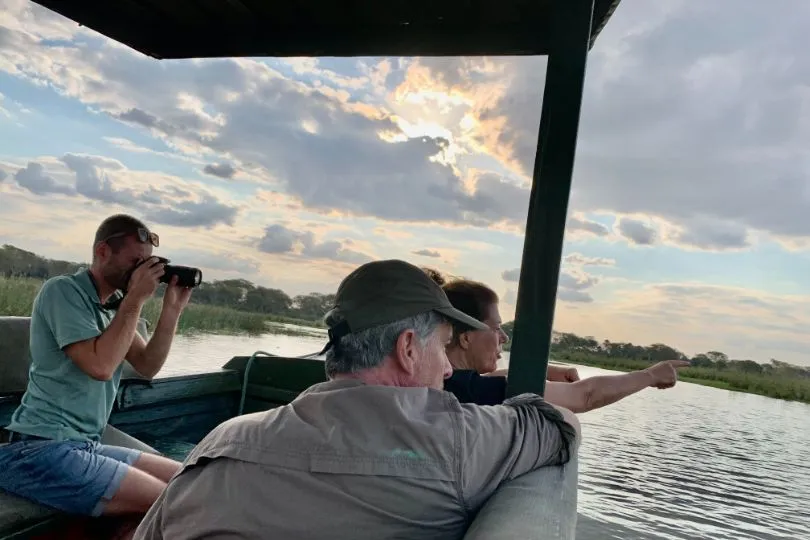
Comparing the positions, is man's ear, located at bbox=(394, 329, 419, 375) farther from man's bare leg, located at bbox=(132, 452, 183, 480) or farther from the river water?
the river water

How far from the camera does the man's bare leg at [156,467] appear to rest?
204cm

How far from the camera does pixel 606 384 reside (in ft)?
6.41

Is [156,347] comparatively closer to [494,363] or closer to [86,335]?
[86,335]

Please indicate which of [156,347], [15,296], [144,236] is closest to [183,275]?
[144,236]

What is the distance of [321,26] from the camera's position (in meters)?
2.47

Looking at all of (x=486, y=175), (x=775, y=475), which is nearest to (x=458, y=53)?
(x=486, y=175)

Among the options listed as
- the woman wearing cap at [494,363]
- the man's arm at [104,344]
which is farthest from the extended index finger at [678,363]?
the man's arm at [104,344]

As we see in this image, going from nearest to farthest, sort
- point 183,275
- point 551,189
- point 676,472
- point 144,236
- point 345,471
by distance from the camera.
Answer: point 345,471
point 551,189
point 144,236
point 183,275
point 676,472

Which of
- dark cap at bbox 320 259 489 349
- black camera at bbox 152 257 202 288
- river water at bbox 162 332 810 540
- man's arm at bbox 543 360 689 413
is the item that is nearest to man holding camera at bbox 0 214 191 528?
black camera at bbox 152 257 202 288

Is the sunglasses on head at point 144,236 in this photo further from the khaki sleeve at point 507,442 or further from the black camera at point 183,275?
the khaki sleeve at point 507,442

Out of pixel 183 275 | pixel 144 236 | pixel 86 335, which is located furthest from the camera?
pixel 183 275

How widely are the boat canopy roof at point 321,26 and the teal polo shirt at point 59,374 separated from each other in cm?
122

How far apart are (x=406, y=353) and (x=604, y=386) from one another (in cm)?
108

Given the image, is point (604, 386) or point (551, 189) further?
point (604, 386)
